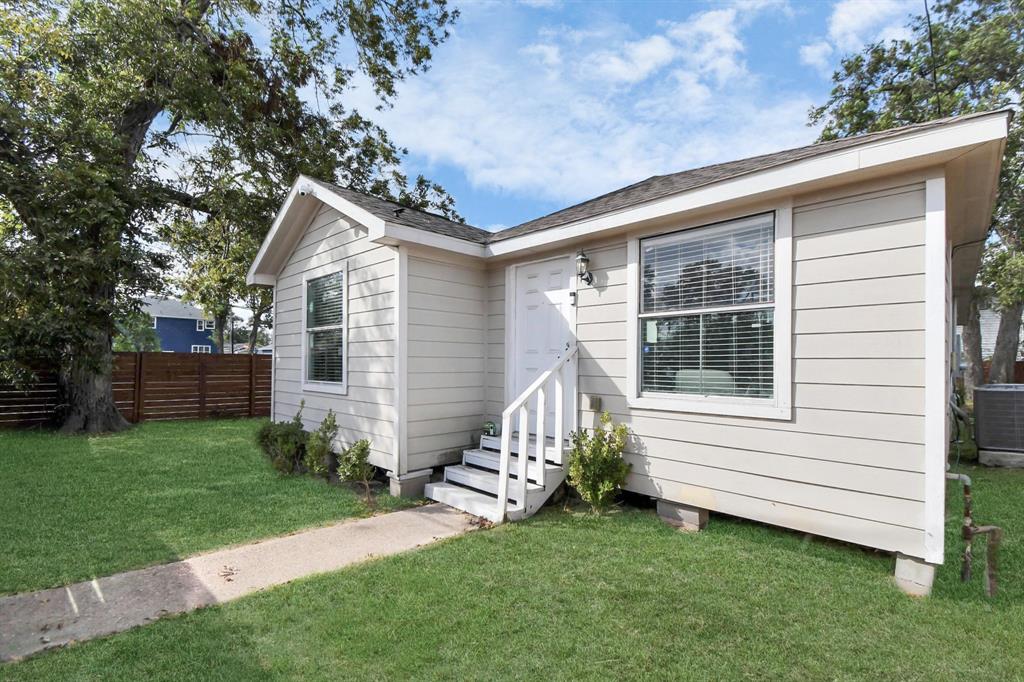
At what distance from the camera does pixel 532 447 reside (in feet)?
16.5

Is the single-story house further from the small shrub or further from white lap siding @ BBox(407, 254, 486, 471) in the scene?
the small shrub

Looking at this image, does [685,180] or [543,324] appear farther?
[543,324]

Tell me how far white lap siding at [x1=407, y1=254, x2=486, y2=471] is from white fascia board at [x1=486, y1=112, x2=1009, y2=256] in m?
1.46

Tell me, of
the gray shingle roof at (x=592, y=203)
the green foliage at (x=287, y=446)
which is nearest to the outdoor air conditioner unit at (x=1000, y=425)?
the gray shingle roof at (x=592, y=203)

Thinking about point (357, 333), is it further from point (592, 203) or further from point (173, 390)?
point (173, 390)

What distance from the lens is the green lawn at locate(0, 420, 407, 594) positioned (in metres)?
3.46

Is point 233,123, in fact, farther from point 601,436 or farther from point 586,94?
A: point 601,436

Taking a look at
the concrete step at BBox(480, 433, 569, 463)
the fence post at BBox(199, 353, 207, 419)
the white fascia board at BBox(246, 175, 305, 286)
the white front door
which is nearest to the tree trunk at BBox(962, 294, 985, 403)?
the white front door

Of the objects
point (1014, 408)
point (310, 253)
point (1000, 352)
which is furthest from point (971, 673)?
point (1000, 352)

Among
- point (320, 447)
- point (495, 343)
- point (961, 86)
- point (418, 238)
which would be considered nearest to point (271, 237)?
point (418, 238)

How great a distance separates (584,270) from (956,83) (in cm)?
1245

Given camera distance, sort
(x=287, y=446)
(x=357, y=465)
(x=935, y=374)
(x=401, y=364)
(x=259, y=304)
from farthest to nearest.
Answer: (x=259, y=304) → (x=287, y=446) → (x=401, y=364) → (x=357, y=465) → (x=935, y=374)

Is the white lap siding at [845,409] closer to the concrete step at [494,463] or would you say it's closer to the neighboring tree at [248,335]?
the concrete step at [494,463]

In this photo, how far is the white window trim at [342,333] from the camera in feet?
19.8
